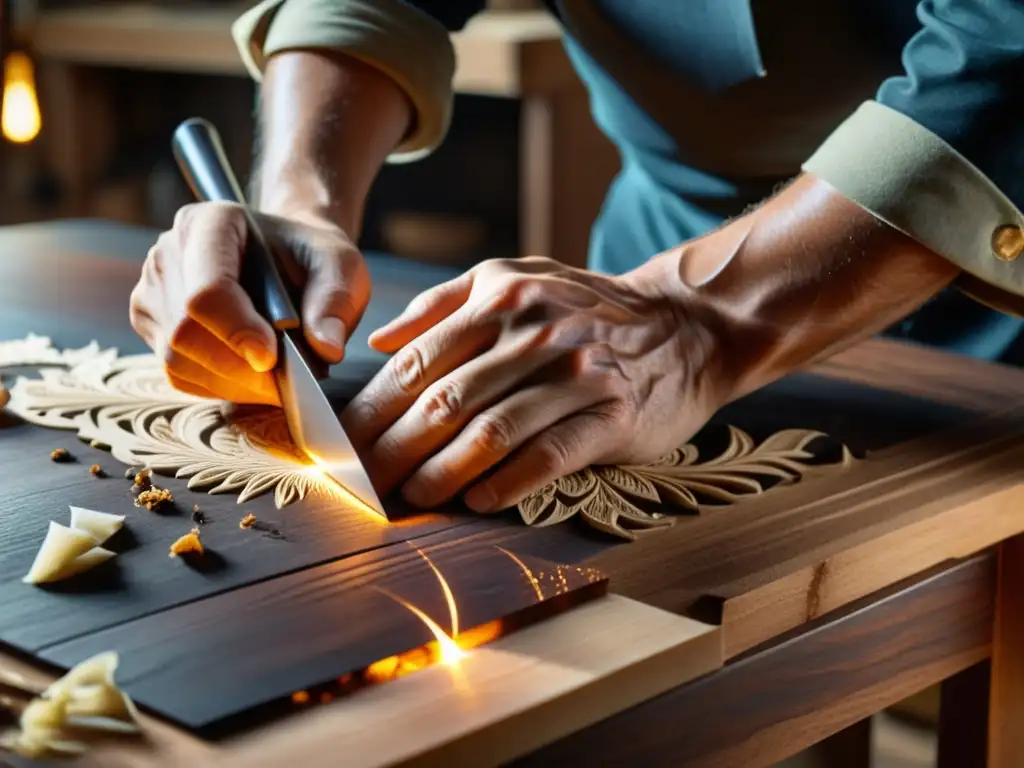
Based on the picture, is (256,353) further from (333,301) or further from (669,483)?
(669,483)

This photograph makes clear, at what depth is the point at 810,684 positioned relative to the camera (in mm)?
689

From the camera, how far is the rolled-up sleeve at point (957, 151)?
0.85 m

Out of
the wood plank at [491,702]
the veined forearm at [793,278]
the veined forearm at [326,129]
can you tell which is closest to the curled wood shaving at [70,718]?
the wood plank at [491,702]

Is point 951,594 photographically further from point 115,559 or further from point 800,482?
point 115,559

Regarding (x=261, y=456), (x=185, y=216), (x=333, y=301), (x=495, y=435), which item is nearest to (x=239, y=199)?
(x=185, y=216)

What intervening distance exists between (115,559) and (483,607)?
A: 186 millimetres

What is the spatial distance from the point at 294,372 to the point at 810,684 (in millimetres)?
359

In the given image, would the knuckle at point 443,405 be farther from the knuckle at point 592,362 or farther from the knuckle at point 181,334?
the knuckle at point 181,334

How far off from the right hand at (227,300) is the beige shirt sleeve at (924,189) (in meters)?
0.34

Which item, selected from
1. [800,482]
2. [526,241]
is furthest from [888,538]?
[526,241]

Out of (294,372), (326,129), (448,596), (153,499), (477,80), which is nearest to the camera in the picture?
(448,596)

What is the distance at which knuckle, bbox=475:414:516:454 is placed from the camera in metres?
0.74

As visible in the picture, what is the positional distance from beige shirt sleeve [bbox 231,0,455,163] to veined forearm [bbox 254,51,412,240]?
18mm

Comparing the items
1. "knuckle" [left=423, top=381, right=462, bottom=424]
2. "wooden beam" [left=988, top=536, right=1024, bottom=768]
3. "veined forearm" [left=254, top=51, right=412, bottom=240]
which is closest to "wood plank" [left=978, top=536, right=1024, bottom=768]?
"wooden beam" [left=988, top=536, right=1024, bottom=768]
